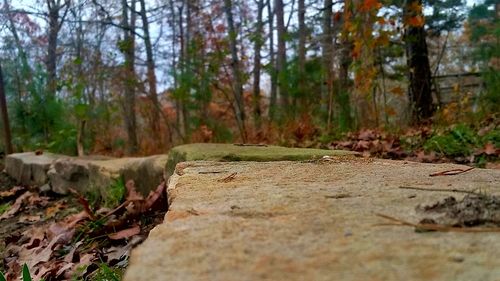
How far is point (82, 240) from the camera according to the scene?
2.14m

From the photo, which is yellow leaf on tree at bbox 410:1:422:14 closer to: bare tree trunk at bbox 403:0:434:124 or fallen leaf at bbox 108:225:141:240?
bare tree trunk at bbox 403:0:434:124

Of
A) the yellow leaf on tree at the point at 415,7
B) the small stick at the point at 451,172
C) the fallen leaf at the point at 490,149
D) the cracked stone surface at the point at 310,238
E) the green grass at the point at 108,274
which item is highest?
the yellow leaf on tree at the point at 415,7

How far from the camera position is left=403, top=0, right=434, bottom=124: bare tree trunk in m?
4.54

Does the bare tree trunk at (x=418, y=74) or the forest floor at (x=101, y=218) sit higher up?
the bare tree trunk at (x=418, y=74)

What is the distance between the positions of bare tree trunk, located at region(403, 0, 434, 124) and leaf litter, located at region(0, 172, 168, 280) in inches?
114

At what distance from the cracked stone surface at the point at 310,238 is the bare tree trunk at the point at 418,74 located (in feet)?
11.9

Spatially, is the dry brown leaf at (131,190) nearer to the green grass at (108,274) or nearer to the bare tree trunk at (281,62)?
the green grass at (108,274)

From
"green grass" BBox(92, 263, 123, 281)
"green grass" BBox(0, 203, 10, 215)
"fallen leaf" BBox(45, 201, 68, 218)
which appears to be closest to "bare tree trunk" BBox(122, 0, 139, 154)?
"green grass" BBox(0, 203, 10, 215)

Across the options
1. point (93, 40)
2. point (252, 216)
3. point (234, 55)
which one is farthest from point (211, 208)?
point (93, 40)

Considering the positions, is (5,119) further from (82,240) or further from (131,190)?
(82,240)

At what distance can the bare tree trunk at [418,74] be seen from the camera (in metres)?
4.54

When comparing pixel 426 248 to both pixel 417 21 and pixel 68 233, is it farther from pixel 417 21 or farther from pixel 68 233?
pixel 417 21

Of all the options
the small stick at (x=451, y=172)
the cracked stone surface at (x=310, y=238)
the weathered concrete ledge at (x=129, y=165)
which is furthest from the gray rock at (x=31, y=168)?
the small stick at (x=451, y=172)

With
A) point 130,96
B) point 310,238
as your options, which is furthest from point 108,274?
point 130,96
